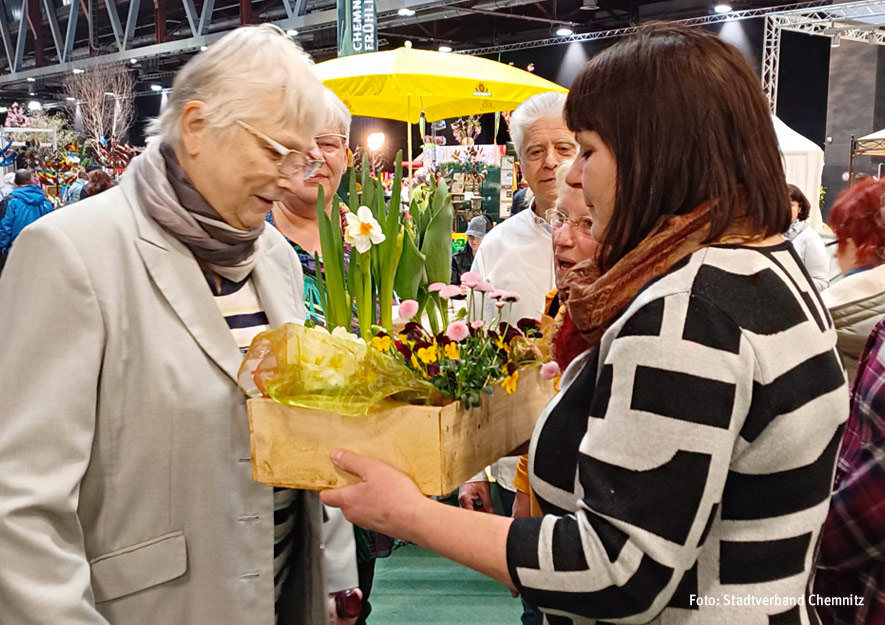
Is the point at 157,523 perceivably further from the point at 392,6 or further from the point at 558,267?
the point at 392,6

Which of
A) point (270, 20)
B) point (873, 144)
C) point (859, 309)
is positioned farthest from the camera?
point (270, 20)

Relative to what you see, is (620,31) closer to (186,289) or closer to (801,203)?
(801,203)

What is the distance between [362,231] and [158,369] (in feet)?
1.38

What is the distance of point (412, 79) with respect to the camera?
17.2 feet

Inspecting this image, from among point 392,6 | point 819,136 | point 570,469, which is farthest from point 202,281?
point 819,136

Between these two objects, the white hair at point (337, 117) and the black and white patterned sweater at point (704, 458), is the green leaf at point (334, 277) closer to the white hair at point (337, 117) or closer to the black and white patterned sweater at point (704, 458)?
the black and white patterned sweater at point (704, 458)

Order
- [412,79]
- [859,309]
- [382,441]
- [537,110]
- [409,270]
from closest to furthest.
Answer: [382,441]
[409,270]
[859,309]
[537,110]
[412,79]

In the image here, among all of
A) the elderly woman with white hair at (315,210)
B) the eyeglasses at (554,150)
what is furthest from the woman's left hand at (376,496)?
the eyeglasses at (554,150)

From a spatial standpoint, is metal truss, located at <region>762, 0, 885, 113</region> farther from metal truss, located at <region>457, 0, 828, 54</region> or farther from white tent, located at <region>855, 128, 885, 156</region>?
white tent, located at <region>855, 128, 885, 156</region>

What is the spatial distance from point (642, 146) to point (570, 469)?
41 centimetres

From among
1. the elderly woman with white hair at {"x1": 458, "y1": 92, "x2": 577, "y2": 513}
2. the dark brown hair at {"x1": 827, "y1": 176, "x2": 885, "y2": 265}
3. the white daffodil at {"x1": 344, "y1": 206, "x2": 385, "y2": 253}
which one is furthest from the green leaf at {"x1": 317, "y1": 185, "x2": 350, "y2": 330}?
the dark brown hair at {"x1": 827, "y1": 176, "x2": 885, "y2": 265}

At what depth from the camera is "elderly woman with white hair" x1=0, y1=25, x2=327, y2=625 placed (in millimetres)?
1194

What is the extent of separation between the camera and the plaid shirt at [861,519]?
4.21 feet

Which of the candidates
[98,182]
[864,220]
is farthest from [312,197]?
[98,182]
